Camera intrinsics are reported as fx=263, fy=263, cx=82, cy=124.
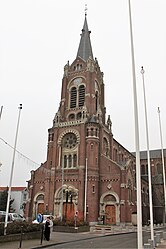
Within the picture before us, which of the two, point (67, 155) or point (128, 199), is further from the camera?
point (67, 155)

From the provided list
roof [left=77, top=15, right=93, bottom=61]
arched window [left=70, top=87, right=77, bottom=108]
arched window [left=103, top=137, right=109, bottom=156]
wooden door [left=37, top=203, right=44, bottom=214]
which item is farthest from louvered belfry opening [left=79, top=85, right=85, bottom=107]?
wooden door [left=37, top=203, right=44, bottom=214]

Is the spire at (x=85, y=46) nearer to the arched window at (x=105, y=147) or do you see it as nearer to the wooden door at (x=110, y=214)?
the arched window at (x=105, y=147)

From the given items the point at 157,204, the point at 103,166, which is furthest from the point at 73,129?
the point at 157,204

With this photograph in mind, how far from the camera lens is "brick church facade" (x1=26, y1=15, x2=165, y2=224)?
40938 mm

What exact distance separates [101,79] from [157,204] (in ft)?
103

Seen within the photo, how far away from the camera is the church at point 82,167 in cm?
4091

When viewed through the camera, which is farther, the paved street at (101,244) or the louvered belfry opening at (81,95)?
the louvered belfry opening at (81,95)

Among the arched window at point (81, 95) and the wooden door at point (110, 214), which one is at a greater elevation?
the arched window at point (81, 95)

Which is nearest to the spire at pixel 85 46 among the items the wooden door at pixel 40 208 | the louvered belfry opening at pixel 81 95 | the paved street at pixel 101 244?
the louvered belfry opening at pixel 81 95

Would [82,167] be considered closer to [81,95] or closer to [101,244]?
[81,95]

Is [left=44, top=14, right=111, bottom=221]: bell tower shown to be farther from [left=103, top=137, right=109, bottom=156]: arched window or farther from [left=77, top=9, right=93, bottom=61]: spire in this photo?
[left=103, top=137, right=109, bottom=156]: arched window

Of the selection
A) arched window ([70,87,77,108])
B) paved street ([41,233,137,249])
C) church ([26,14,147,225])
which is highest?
arched window ([70,87,77,108])

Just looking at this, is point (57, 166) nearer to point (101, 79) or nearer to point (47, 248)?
point (101, 79)

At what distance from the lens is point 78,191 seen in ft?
137
